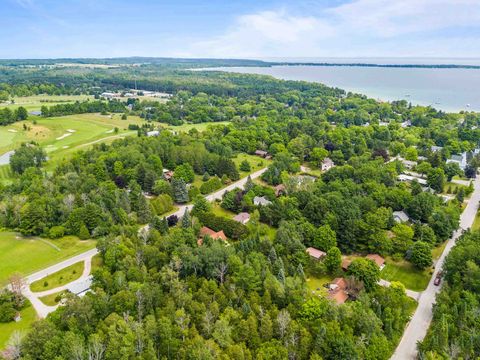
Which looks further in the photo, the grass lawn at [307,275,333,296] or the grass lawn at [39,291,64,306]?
the grass lawn at [307,275,333,296]

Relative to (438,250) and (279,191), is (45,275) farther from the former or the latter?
(438,250)

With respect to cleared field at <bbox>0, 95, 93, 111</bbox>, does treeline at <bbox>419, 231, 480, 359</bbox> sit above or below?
below

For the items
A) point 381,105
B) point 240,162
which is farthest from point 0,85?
point 381,105

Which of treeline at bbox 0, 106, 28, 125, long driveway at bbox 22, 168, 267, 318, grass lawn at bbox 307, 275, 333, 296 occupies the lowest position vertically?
Answer: grass lawn at bbox 307, 275, 333, 296

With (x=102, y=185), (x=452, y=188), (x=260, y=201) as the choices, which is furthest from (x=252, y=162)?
(x=452, y=188)

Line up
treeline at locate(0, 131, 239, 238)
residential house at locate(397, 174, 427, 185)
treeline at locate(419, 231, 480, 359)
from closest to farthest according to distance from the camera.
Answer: treeline at locate(419, 231, 480, 359), treeline at locate(0, 131, 239, 238), residential house at locate(397, 174, 427, 185)

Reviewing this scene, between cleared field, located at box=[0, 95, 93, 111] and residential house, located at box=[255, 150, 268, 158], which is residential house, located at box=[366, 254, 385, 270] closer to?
residential house, located at box=[255, 150, 268, 158]

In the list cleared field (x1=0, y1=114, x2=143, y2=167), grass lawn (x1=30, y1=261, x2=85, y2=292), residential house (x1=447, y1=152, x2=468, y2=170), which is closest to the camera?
grass lawn (x1=30, y1=261, x2=85, y2=292)

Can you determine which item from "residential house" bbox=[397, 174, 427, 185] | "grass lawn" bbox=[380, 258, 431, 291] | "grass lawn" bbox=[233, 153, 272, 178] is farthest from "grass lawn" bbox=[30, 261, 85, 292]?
"residential house" bbox=[397, 174, 427, 185]
